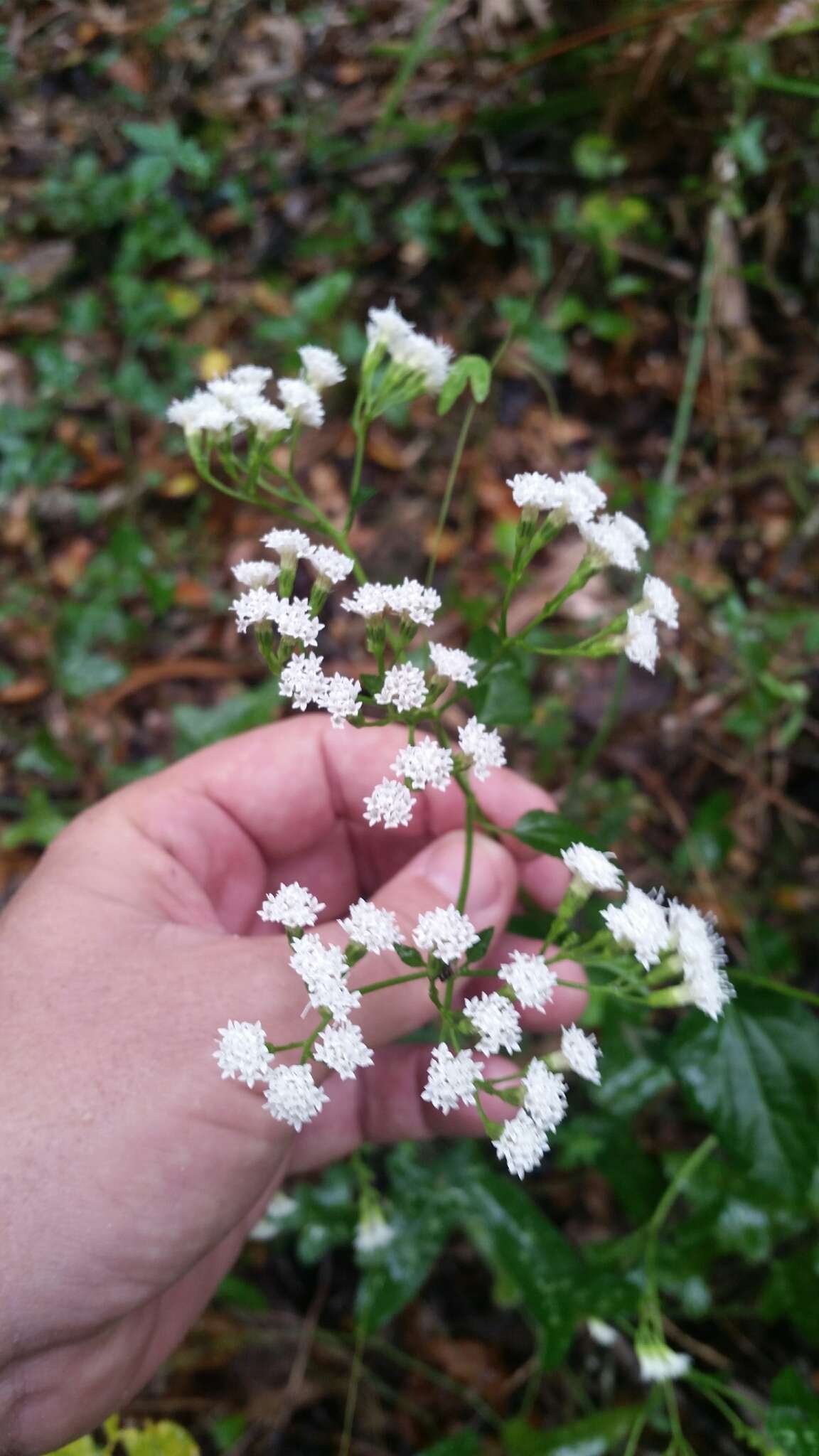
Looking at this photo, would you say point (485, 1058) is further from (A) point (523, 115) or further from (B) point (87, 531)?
(A) point (523, 115)

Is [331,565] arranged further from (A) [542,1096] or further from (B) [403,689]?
(A) [542,1096]

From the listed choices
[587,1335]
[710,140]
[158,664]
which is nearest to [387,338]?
[158,664]

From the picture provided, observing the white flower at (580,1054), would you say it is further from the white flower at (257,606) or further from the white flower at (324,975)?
the white flower at (257,606)

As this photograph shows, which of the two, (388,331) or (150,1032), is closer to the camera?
(150,1032)

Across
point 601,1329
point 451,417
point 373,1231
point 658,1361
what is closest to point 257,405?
point 373,1231

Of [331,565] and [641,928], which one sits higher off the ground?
[331,565]

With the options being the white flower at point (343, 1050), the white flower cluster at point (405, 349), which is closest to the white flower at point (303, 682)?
the white flower at point (343, 1050)
